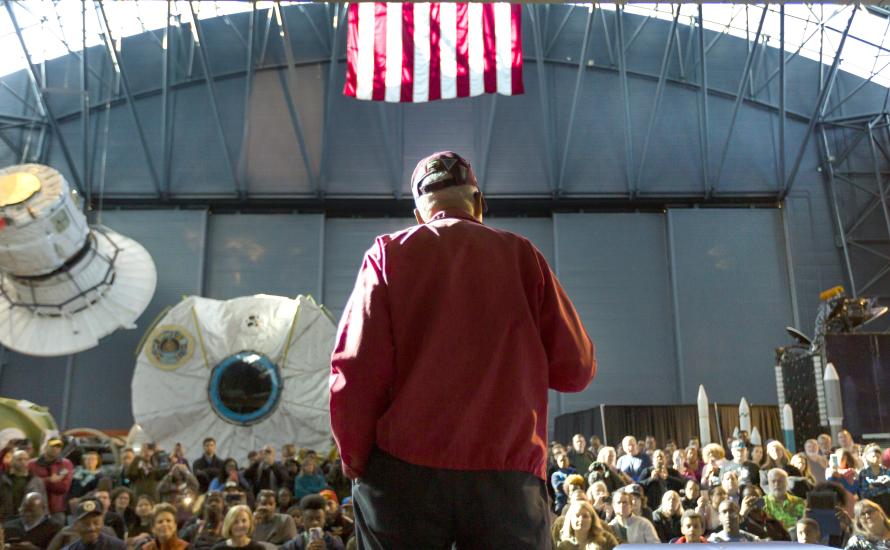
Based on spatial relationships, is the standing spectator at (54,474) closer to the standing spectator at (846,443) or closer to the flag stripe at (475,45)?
the flag stripe at (475,45)

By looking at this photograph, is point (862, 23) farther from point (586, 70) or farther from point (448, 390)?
point (448, 390)

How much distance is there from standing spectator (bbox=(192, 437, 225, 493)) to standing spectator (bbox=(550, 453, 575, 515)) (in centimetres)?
478

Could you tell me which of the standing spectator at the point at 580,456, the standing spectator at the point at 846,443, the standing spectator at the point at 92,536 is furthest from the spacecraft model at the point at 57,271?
the standing spectator at the point at 846,443

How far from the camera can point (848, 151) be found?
23094 millimetres

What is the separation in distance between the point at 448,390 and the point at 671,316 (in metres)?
21.0

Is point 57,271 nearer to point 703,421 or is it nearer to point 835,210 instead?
point 703,421

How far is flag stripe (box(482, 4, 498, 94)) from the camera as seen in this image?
14.9m

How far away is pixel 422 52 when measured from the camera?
14.8 meters

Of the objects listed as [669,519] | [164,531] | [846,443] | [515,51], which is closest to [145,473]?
[164,531]

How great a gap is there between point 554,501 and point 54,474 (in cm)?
604

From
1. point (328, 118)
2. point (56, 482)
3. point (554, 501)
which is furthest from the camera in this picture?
point (328, 118)

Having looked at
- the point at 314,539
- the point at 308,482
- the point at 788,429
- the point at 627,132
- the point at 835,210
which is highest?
the point at 627,132

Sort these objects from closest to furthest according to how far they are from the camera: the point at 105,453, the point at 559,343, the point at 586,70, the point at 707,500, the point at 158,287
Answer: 1. the point at 559,343
2. the point at 707,500
3. the point at 105,453
4. the point at 158,287
5. the point at 586,70

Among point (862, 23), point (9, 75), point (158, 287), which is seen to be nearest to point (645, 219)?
point (862, 23)
